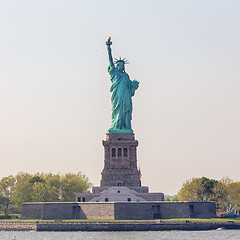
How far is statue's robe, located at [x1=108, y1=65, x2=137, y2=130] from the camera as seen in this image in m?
102

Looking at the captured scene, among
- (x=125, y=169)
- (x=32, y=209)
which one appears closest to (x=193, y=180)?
(x=125, y=169)

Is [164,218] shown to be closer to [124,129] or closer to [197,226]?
[197,226]

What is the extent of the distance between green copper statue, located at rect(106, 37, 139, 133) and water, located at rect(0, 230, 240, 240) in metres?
28.2

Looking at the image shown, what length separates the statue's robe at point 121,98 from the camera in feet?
335

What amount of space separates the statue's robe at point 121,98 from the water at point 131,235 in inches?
1134

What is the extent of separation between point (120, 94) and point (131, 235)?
34.5 meters

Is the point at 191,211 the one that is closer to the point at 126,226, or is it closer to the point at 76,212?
the point at 126,226

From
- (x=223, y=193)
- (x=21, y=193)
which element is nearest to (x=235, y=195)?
(x=223, y=193)

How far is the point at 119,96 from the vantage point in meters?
102

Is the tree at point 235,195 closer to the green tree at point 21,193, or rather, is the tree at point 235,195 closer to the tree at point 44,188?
the tree at point 44,188

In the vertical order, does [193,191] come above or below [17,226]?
above

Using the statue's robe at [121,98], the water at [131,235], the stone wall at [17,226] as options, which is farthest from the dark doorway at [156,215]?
the statue's robe at [121,98]

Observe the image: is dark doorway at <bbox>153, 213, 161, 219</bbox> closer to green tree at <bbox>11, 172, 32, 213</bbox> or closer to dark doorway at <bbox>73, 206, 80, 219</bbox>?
dark doorway at <bbox>73, 206, 80, 219</bbox>

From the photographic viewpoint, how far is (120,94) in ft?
335
